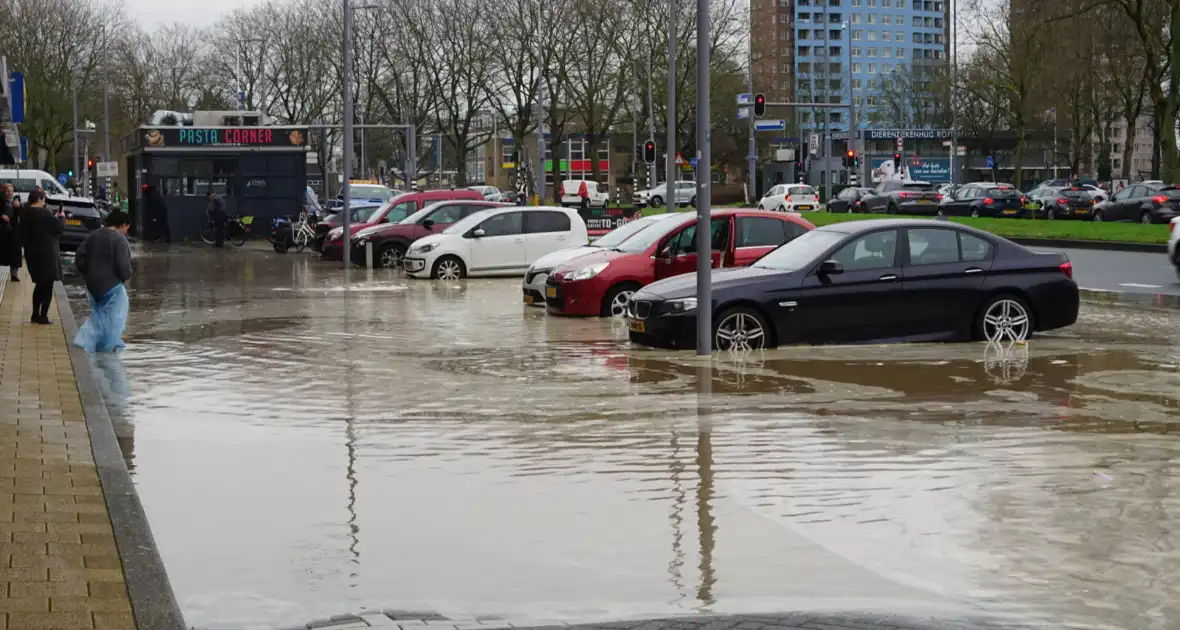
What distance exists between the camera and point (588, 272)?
2039 centimetres

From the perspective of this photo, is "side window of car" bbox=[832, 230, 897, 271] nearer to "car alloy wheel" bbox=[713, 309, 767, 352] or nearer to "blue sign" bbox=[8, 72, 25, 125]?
"car alloy wheel" bbox=[713, 309, 767, 352]

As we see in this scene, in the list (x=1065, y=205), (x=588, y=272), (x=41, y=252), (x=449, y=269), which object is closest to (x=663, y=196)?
(x=1065, y=205)

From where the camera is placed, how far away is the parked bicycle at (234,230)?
1805 inches

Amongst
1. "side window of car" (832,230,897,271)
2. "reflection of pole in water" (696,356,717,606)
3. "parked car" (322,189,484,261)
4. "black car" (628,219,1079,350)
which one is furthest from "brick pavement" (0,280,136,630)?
"parked car" (322,189,484,261)

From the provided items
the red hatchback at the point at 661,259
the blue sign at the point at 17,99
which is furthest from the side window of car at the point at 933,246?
the blue sign at the point at 17,99

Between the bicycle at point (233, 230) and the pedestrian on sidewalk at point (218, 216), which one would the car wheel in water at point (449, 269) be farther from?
the bicycle at point (233, 230)

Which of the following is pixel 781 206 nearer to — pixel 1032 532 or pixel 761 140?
pixel 761 140

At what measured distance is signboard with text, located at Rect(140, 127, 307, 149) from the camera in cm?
4519

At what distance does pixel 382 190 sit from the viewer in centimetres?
5572

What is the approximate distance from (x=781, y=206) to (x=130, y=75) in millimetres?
36287

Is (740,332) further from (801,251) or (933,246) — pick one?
(933,246)

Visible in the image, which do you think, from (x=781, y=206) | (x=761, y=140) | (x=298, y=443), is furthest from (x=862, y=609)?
(x=761, y=140)

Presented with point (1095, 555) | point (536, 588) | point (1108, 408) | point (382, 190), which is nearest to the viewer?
point (536, 588)

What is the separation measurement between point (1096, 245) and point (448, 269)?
1753cm
